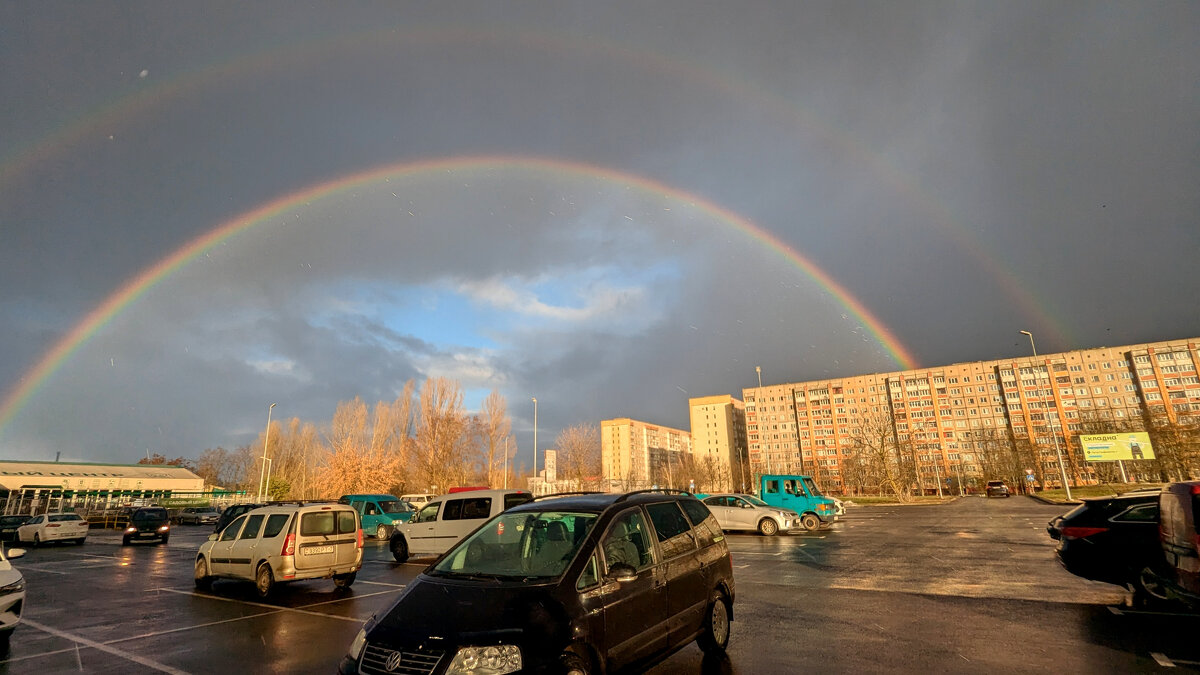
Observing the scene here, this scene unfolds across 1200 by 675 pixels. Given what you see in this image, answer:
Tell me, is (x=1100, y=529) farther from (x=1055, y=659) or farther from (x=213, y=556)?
(x=213, y=556)

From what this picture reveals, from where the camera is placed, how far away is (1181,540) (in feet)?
20.9

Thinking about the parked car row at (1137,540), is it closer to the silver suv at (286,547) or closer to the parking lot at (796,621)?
the parking lot at (796,621)

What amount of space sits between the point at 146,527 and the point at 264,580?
19.9 meters

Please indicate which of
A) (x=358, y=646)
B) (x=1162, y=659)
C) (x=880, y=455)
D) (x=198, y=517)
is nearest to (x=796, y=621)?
(x=1162, y=659)

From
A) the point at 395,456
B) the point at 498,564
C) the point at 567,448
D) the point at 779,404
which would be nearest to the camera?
the point at 498,564

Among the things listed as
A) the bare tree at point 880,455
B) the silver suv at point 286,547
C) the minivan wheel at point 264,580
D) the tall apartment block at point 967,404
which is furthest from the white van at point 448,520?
the tall apartment block at point 967,404

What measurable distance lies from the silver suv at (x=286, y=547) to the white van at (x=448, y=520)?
3.77m

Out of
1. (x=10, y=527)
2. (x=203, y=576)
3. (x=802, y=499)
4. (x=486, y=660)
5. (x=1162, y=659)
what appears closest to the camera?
(x=486, y=660)

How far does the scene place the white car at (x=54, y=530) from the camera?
25062 millimetres

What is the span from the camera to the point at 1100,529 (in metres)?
8.78

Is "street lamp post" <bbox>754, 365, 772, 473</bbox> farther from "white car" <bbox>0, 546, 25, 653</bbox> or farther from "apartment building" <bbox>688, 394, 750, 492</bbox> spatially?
"white car" <bbox>0, 546, 25, 653</bbox>

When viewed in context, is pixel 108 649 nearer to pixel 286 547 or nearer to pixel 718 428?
pixel 286 547

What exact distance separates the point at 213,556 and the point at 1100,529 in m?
16.7

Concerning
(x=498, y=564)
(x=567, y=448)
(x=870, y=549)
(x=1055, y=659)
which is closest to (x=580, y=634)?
(x=498, y=564)
